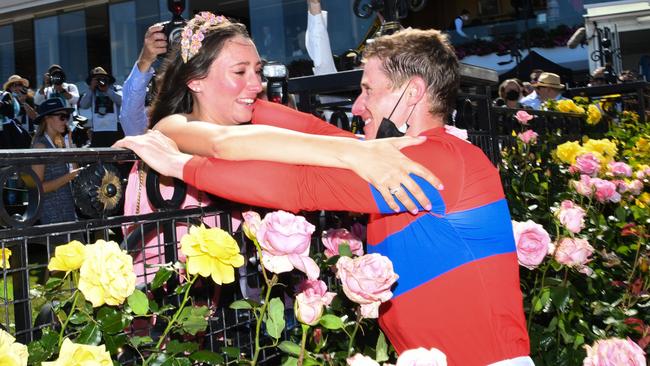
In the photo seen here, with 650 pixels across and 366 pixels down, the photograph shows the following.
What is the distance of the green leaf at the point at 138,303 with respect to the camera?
57.5 inches

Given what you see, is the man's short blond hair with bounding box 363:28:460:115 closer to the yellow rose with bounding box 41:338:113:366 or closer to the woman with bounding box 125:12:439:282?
the woman with bounding box 125:12:439:282

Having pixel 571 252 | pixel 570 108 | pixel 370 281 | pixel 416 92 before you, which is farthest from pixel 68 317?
pixel 570 108

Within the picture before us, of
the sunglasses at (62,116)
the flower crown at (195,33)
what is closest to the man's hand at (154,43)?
the flower crown at (195,33)

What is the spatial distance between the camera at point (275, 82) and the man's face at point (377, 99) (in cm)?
90

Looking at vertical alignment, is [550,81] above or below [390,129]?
above

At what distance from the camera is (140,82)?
125 inches

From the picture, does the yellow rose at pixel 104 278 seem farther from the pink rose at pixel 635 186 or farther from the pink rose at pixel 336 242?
the pink rose at pixel 635 186

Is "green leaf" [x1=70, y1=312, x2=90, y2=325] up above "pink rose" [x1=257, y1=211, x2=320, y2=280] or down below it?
below

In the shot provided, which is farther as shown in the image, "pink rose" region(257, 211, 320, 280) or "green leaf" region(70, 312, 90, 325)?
"pink rose" region(257, 211, 320, 280)

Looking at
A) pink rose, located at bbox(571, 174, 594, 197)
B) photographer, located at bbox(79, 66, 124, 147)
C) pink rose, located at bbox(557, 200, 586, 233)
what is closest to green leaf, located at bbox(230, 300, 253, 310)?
pink rose, located at bbox(557, 200, 586, 233)

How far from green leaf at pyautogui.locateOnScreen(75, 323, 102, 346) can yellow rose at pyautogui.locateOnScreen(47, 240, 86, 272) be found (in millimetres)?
118

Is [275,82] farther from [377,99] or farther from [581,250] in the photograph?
[581,250]

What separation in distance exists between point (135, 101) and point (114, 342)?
6.57 feet

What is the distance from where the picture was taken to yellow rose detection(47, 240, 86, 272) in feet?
4.65
